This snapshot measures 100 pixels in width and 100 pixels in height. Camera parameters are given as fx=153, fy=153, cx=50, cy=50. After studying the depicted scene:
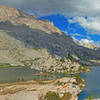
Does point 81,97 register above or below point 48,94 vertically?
below

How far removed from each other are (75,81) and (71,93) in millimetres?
39328

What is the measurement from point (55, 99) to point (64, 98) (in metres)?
11.2

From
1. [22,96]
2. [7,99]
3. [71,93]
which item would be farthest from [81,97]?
[7,99]

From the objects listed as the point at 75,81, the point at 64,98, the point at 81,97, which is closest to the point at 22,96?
the point at 64,98

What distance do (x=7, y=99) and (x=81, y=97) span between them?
155 ft

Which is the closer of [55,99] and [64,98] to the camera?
→ [55,99]

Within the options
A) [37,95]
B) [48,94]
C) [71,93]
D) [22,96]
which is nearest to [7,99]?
[22,96]

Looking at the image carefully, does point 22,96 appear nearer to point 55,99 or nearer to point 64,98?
point 55,99

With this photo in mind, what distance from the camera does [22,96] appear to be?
8106cm

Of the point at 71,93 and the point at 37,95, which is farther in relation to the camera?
the point at 71,93

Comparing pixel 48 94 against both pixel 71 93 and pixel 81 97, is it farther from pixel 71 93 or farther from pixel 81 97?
pixel 81 97

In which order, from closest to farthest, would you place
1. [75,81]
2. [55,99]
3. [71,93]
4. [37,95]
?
[55,99]
[37,95]
[71,93]
[75,81]

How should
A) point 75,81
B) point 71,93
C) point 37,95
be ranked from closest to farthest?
point 37,95 < point 71,93 < point 75,81

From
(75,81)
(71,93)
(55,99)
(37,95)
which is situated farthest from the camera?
(75,81)
